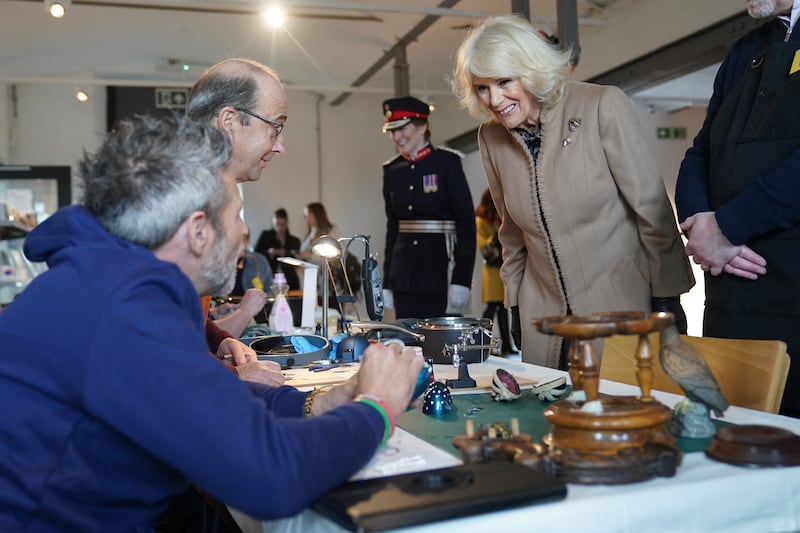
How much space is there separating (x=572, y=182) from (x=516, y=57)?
0.42m

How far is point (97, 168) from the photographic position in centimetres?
122

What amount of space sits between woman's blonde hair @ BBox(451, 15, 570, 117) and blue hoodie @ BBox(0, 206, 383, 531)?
1471mm

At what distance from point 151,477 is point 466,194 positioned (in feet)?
12.6

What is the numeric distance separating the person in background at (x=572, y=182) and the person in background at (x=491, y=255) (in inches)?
213

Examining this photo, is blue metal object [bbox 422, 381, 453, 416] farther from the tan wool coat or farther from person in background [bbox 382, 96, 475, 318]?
person in background [bbox 382, 96, 475, 318]

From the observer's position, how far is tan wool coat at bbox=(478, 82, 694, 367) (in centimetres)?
244

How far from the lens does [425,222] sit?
193 inches

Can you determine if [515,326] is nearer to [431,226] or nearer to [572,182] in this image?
[572,182]

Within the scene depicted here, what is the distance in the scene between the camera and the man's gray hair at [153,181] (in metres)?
1.17

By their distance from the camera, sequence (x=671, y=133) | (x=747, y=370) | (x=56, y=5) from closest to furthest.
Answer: (x=747, y=370) < (x=56, y=5) < (x=671, y=133)

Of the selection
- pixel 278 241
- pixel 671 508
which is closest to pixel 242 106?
pixel 671 508

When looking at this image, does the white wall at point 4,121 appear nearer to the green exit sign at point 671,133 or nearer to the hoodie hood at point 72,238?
the green exit sign at point 671,133

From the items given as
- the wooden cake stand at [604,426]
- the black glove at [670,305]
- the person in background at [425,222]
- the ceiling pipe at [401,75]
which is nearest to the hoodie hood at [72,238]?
the wooden cake stand at [604,426]

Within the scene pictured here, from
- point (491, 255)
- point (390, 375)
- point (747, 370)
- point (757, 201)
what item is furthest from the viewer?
point (491, 255)
